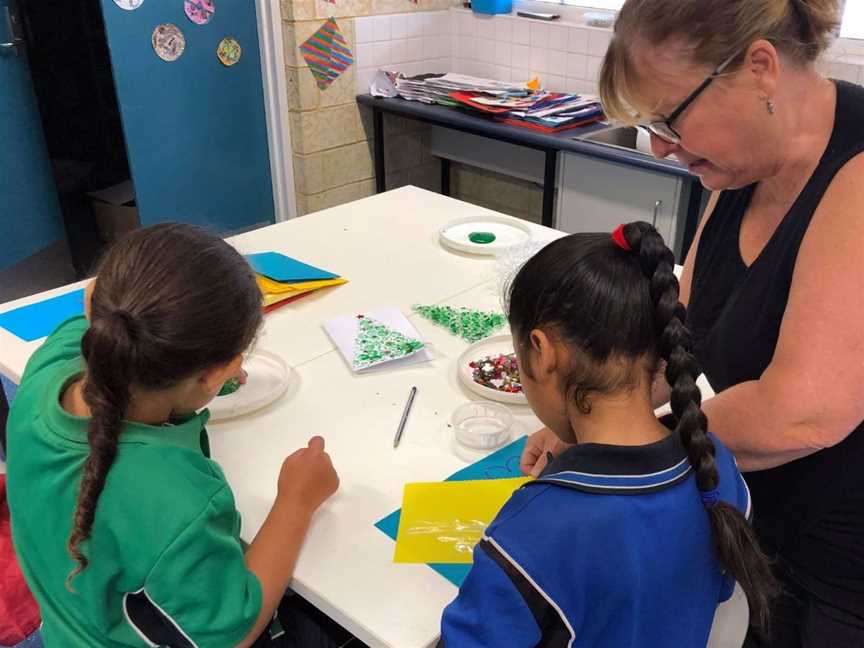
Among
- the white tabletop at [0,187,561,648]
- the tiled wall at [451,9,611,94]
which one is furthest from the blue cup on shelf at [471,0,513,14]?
the white tabletop at [0,187,561,648]

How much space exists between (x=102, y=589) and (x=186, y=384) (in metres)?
0.25

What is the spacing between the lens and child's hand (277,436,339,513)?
1057 millimetres

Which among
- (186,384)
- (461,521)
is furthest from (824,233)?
(186,384)

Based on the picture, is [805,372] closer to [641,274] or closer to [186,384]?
[641,274]

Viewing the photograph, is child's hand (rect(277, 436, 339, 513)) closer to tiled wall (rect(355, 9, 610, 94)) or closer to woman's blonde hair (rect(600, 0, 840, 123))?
woman's blonde hair (rect(600, 0, 840, 123))

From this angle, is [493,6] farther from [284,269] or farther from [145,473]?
[145,473]

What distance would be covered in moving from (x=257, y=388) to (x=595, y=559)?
77cm

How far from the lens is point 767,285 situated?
976mm

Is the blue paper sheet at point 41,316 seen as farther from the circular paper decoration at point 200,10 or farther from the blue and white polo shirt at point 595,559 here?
the circular paper decoration at point 200,10

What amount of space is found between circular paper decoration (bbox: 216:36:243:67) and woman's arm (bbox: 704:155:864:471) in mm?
2954

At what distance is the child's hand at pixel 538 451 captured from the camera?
116 cm

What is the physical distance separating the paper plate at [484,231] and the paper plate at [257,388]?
670 millimetres

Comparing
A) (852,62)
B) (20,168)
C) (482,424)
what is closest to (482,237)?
(482,424)

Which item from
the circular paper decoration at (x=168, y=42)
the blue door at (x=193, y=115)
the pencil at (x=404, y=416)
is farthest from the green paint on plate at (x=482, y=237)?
the circular paper decoration at (x=168, y=42)
